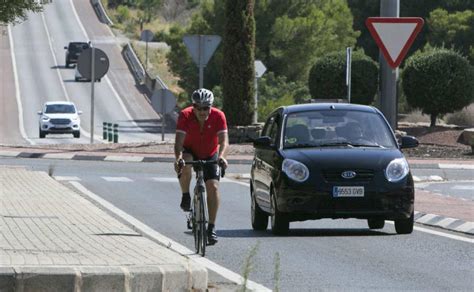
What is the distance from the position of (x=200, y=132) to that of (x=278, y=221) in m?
2.64

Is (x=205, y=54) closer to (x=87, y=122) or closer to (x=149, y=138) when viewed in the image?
(x=149, y=138)

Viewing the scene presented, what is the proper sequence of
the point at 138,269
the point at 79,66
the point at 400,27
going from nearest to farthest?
1. the point at 138,269
2. the point at 400,27
3. the point at 79,66

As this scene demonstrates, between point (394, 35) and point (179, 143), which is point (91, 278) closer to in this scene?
point (179, 143)

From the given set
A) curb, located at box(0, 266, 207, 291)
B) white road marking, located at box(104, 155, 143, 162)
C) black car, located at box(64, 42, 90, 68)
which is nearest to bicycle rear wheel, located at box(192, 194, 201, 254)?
curb, located at box(0, 266, 207, 291)

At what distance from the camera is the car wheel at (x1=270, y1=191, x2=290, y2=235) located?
18.1 meters

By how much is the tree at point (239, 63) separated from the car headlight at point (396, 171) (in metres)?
25.5

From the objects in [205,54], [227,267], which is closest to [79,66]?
[205,54]

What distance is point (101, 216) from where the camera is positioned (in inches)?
760

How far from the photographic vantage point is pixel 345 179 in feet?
58.8

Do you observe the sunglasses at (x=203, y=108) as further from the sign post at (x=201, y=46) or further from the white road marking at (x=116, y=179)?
the sign post at (x=201, y=46)

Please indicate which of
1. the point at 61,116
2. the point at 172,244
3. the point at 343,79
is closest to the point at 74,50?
the point at 61,116

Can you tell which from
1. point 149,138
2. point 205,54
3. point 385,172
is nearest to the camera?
point 385,172

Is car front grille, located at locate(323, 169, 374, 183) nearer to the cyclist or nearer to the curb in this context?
the cyclist

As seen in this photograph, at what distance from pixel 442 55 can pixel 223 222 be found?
1048 inches
